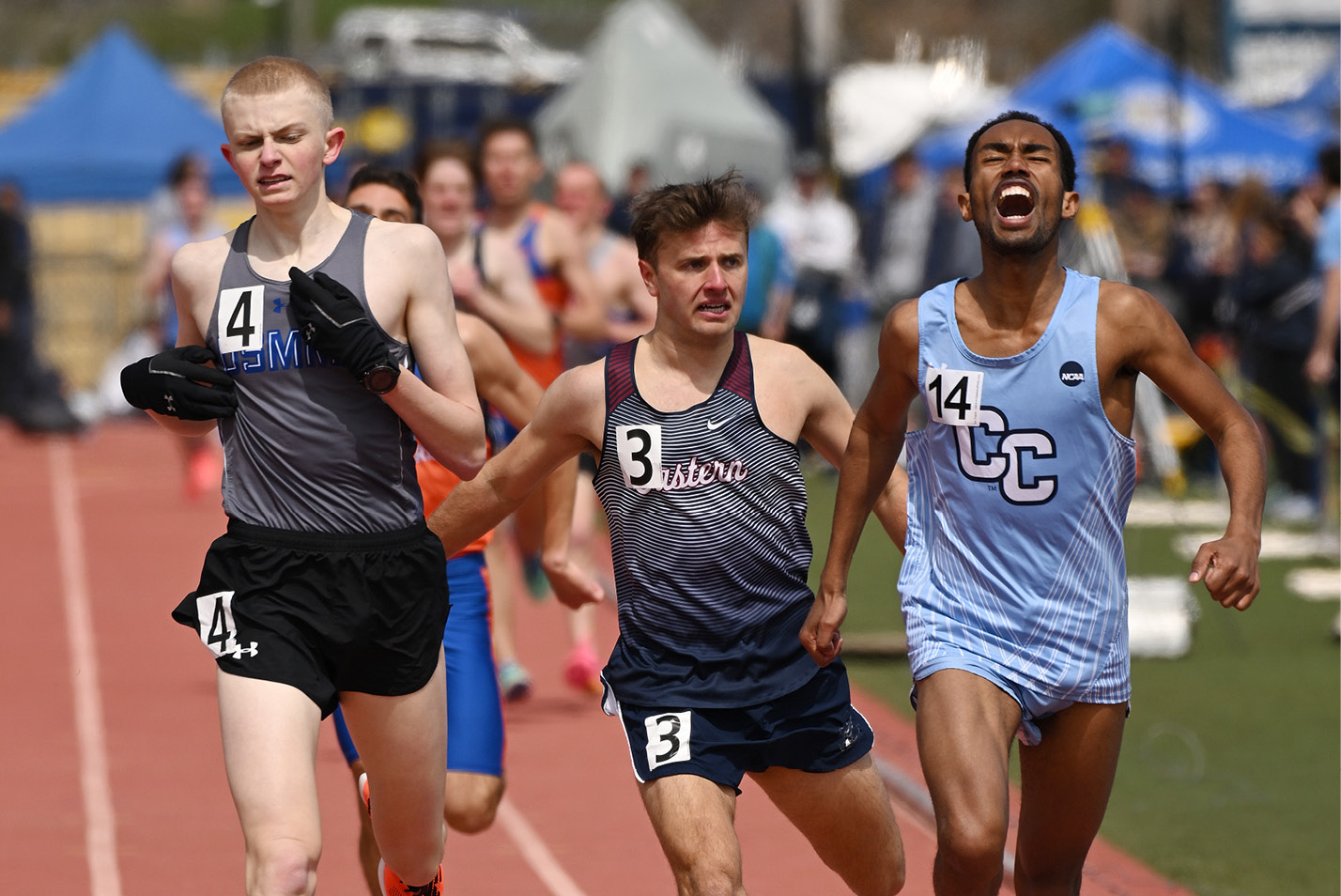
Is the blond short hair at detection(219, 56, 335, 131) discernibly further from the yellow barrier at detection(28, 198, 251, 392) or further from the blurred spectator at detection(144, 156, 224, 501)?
the yellow barrier at detection(28, 198, 251, 392)

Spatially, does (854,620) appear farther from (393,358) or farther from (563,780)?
(393,358)

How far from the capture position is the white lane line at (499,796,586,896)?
6938 mm

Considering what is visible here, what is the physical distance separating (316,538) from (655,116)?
19.0 m

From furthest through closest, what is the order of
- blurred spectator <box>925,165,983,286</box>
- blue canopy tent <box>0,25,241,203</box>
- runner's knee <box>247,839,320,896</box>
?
blue canopy tent <box>0,25,241,203</box>, blurred spectator <box>925,165,983,286</box>, runner's knee <box>247,839,320,896</box>

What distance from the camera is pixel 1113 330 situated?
15.7 feet

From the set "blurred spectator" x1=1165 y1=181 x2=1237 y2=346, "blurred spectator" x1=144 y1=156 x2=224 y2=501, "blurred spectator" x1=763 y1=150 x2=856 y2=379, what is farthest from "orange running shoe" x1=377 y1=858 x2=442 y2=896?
"blurred spectator" x1=763 y1=150 x2=856 y2=379

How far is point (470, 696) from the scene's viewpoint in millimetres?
5930

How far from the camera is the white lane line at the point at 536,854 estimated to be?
694 cm

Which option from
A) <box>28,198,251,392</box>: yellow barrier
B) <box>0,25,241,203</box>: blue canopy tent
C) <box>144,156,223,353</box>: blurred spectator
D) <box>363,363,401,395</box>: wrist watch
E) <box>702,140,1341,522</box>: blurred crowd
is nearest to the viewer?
<box>363,363,401,395</box>: wrist watch

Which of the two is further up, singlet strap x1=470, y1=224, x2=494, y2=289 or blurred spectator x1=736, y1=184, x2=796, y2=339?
singlet strap x1=470, y1=224, x2=494, y2=289

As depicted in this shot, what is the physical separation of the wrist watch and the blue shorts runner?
5.12ft

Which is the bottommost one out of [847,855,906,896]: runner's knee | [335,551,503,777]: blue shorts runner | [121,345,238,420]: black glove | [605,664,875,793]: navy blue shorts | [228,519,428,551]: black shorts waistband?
[847,855,906,896]: runner's knee

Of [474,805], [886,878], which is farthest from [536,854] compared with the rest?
[886,878]

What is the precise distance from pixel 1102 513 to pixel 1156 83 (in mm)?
19161
